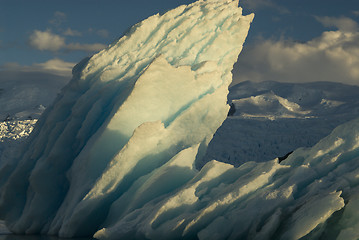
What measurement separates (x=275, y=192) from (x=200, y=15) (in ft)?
22.5

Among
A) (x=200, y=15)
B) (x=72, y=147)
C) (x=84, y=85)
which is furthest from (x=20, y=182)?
(x=200, y=15)

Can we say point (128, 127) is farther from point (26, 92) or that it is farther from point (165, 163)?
point (26, 92)

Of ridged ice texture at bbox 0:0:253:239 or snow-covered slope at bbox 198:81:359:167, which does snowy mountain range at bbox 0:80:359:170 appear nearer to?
snow-covered slope at bbox 198:81:359:167

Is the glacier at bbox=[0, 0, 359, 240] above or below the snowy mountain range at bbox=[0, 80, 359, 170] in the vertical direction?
above

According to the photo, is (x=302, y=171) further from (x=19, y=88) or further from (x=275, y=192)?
(x=19, y=88)

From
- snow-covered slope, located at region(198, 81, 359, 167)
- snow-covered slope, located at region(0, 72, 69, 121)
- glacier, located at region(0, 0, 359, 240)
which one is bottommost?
snow-covered slope, located at region(198, 81, 359, 167)

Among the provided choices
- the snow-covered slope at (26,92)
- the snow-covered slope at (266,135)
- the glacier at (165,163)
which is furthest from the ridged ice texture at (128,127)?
the snow-covered slope at (26,92)

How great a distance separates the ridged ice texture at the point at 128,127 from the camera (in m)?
9.94

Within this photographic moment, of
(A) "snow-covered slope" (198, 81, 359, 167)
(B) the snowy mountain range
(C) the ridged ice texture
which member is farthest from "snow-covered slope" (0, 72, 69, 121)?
(C) the ridged ice texture

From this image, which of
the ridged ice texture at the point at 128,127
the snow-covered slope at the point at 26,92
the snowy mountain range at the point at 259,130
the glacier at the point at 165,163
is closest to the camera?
the glacier at the point at 165,163

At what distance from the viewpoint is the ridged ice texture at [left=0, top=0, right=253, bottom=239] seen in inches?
391

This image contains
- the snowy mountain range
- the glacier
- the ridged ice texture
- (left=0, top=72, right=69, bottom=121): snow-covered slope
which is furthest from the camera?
(left=0, top=72, right=69, bottom=121): snow-covered slope

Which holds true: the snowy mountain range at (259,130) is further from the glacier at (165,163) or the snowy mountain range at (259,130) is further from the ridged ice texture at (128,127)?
the glacier at (165,163)

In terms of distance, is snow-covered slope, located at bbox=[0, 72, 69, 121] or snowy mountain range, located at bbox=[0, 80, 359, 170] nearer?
snowy mountain range, located at bbox=[0, 80, 359, 170]
